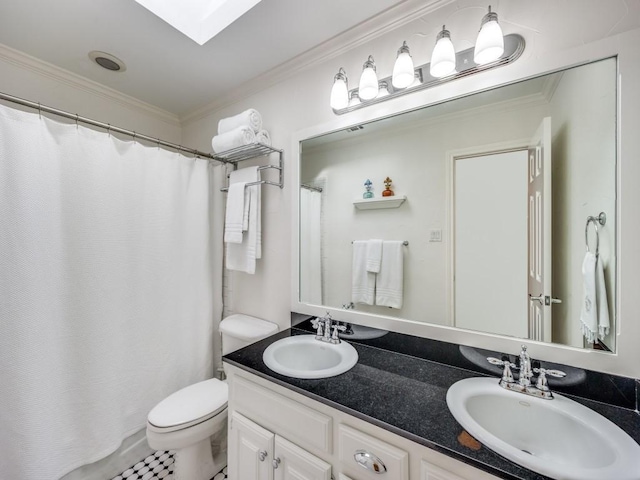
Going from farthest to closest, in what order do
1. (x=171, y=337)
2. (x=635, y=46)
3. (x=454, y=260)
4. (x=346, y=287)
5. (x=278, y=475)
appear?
(x=171, y=337) < (x=346, y=287) < (x=454, y=260) < (x=278, y=475) < (x=635, y=46)

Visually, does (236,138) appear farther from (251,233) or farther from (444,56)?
(444,56)

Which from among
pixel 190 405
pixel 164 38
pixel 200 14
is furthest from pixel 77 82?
pixel 190 405

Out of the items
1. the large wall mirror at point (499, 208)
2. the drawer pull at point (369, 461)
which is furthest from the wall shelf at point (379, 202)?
the drawer pull at point (369, 461)

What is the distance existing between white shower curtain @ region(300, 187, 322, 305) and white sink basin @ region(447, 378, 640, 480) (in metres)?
0.82

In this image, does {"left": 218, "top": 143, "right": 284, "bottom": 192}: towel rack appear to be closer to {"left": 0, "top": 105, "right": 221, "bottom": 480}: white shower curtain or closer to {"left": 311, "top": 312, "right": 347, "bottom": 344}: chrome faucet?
{"left": 0, "top": 105, "right": 221, "bottom": 480}: white shower curtain

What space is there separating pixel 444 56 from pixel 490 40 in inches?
5.8

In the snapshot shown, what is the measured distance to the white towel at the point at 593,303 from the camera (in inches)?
33.0

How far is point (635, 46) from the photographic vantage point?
79 centimetres

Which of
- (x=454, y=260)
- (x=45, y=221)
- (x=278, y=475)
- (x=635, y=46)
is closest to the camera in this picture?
(x=635, y=46)

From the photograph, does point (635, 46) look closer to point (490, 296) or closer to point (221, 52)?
point (490, 296)

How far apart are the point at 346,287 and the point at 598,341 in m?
0.94

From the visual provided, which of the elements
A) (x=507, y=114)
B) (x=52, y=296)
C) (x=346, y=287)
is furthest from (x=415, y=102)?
(x=52, y=296)

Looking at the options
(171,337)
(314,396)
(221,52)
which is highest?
(221,52)

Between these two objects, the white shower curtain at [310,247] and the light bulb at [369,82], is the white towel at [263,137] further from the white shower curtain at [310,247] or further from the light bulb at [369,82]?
the light bulb at [369,82]
